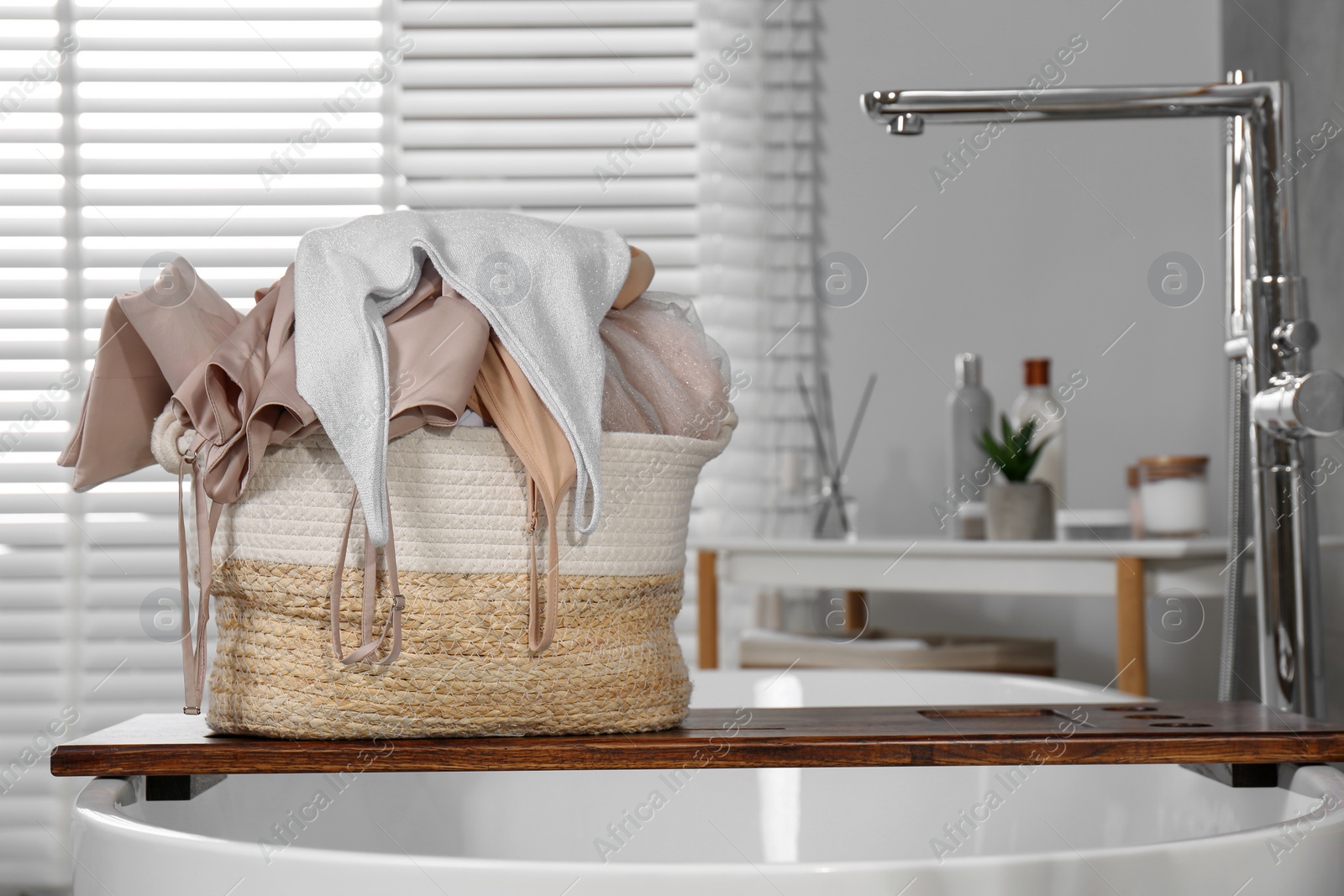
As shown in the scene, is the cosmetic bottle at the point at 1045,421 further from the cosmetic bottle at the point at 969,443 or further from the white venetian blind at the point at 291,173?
the white venetian blind at the point at 291,173

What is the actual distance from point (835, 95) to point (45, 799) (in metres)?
1.83

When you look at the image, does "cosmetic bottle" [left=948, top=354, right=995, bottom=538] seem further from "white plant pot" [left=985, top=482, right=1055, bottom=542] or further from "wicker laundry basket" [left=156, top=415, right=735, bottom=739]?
"wicker laundry basket" [left=156, top=415, right=735, bottom=739]

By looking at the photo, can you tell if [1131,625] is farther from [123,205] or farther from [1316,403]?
[123,205]

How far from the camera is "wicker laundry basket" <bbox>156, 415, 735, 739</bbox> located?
59 centimetres

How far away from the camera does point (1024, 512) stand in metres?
1.46

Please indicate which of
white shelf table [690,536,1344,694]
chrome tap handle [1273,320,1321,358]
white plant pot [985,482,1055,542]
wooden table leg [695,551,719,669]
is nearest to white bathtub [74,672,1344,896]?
chrome tap handle [1273,320,1321,358]

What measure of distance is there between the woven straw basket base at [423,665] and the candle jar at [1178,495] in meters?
1.04

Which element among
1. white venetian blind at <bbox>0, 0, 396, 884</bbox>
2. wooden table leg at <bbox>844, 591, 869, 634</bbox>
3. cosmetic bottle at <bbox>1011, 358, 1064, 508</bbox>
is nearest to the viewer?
cosmetic bottle at <bbox>1011, 358, 1064, 508</bbox>

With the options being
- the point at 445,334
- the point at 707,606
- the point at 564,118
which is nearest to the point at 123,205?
the point at 564,118

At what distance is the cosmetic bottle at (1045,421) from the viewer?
1.60 metres

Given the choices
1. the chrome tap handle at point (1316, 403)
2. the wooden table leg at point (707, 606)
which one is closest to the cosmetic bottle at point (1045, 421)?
the wooden table leg at point (707, 606)

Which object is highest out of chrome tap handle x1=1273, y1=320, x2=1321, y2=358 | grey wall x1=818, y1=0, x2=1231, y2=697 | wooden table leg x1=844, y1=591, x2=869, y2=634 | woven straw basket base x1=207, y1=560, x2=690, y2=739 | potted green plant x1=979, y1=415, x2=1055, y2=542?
grey wall x1=818, y1=0, x2=1231, y2=697

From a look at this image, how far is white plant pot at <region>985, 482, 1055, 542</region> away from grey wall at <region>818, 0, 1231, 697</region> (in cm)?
49

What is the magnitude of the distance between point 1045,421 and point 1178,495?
22 centimetres
